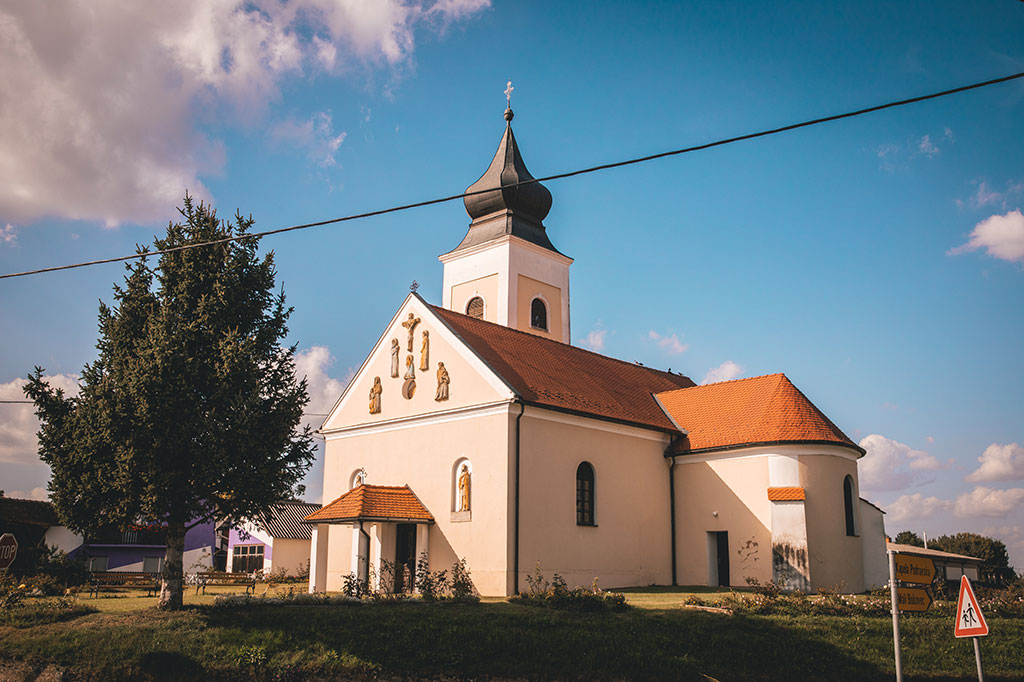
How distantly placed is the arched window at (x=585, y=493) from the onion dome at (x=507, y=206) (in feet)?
41.4

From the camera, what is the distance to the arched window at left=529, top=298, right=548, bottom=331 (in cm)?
3603

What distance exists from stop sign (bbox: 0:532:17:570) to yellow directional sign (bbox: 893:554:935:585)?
677 inches

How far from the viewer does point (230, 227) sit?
2127 cm

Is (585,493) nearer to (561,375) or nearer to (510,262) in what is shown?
(561,375)

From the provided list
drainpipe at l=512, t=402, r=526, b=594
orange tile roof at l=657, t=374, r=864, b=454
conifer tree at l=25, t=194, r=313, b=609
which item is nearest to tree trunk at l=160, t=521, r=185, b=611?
conifer tree at l=25, t=194, r=313, b=609

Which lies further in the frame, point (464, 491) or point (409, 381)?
point (409, 381)

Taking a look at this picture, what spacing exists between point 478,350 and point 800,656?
13322mm

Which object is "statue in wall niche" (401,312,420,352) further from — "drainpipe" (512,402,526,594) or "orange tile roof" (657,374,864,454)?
"orange tile roof" (657,374,864,454)

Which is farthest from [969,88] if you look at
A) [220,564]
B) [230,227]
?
[220,564]

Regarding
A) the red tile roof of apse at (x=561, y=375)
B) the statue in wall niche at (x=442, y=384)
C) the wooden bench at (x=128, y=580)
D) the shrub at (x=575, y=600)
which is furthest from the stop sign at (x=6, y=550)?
the red tile roof of apse at (x=561, y=375)

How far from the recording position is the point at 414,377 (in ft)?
91.3

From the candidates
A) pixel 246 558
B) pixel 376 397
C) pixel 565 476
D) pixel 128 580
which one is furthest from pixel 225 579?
pixel 565 476

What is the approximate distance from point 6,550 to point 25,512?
23.2 metres

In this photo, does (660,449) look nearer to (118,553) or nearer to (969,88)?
(969,88)
